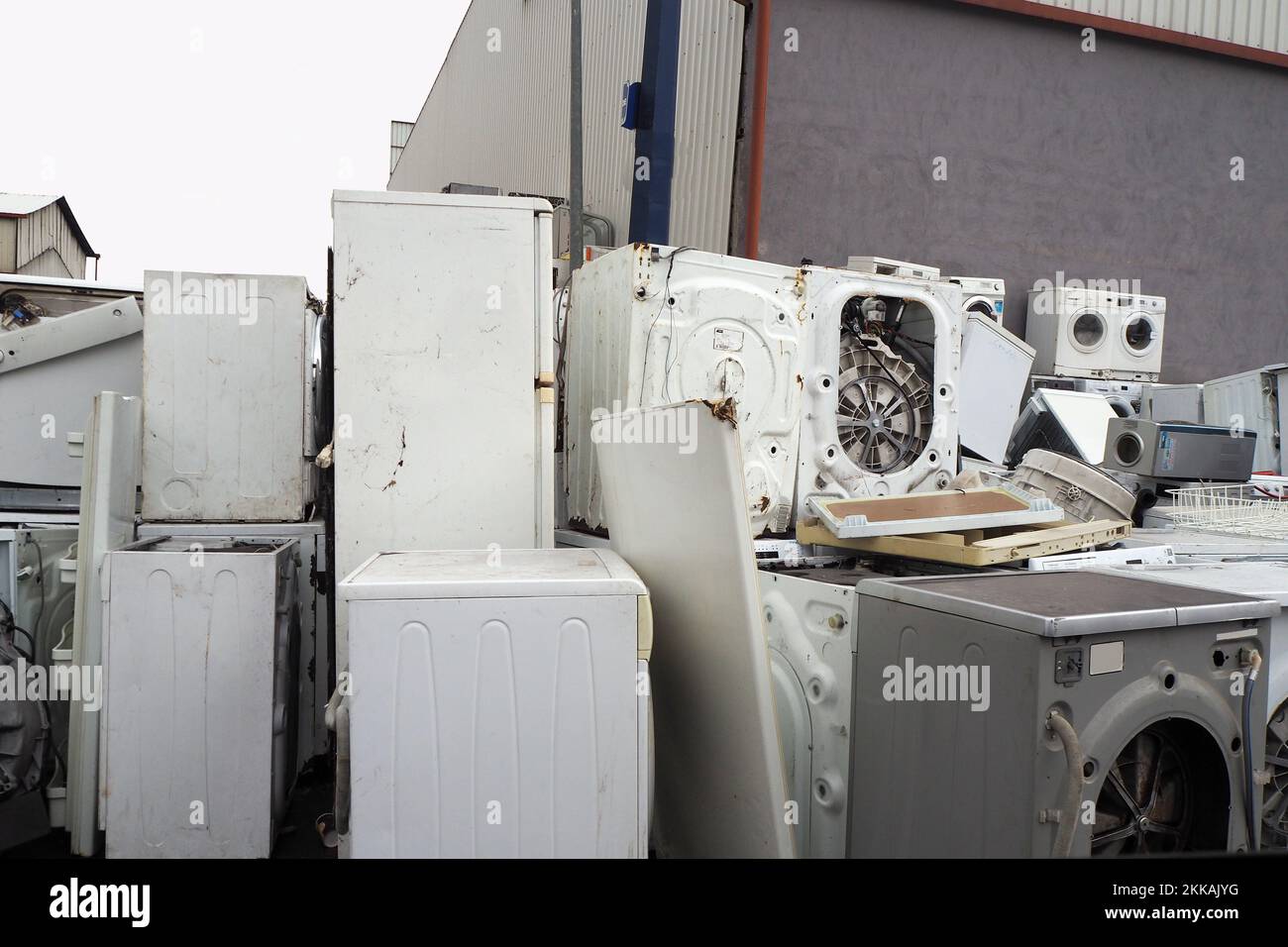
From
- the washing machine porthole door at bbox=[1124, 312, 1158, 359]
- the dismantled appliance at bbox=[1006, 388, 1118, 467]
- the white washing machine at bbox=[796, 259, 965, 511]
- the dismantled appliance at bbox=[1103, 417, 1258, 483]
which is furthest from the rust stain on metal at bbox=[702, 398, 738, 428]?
the washing machine porthole door at bbox=[1124, 312, 1158, 359]

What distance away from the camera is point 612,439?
2338 mm

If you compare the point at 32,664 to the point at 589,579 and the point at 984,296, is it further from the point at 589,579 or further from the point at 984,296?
the point at 984,296

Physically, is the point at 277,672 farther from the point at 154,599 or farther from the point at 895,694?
the point at 895,694

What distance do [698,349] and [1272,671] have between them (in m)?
1.95

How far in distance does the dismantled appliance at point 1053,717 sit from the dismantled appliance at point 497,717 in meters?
0.72

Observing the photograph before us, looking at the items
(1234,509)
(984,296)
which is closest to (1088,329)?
(984,296)

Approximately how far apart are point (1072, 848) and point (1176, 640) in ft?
1.73

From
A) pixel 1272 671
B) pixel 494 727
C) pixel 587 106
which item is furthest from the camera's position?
pixel 587 106

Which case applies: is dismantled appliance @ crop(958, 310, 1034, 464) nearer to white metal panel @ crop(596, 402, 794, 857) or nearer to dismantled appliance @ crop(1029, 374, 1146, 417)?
dismantled appliance @ crop(1029, 374, 1146, 417)

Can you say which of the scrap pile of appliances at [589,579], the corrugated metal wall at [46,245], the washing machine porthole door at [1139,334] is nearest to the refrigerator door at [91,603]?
the scrap pile of appliances at [589,579]

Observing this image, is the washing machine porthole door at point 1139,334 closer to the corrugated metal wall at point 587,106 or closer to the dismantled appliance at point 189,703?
the corrugated metal wall at point 587,106

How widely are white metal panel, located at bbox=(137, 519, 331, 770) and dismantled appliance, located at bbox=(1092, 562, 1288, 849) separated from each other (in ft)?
9.16

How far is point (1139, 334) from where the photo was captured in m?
6.83
